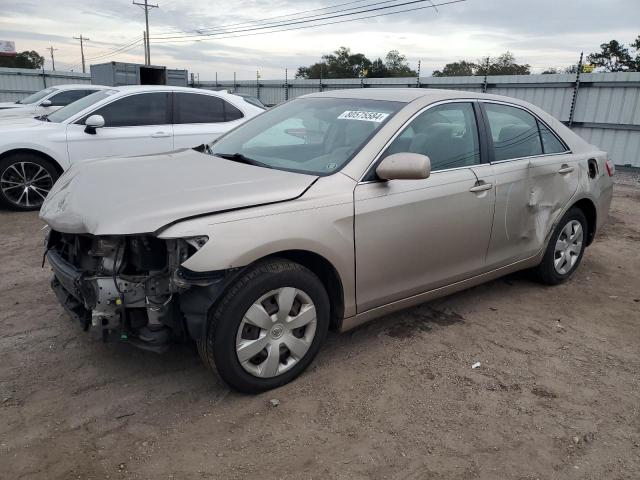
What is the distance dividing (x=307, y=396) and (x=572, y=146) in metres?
3.30

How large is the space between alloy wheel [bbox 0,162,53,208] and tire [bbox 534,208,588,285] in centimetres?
611

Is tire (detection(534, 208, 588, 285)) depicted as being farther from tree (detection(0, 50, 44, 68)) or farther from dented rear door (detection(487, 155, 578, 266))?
tree (detection(0, 50, 44, 68))

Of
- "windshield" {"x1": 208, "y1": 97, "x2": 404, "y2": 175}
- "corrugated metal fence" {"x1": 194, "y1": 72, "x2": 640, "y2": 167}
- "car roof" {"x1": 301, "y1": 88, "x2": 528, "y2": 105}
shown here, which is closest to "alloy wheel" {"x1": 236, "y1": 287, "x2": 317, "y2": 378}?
"windshield" {"x1": 208, "y1": 97, "x2": 404, "y2": 175}

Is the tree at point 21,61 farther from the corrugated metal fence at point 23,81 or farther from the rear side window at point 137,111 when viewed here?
the rear side window at point 137,111

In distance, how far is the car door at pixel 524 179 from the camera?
3.97 metres

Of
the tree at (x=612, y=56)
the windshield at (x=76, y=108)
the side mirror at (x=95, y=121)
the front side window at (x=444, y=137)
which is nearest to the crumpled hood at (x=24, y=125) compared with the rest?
the windshield at (x=76, y=108)

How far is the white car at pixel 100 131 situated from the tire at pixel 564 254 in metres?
4.01

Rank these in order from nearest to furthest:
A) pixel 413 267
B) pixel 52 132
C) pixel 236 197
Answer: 1. pixel 236 197
2. pixel 413 267
3. pixel 52 132

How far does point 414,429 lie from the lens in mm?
2768

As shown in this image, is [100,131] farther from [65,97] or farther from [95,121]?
[65,97]

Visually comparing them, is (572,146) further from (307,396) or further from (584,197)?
(307,396)

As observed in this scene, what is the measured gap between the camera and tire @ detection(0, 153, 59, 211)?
6.84m

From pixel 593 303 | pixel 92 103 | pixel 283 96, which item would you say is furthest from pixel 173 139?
pixel 283 96

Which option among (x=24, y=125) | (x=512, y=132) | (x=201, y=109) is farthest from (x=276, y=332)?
(x=24, y=125)
